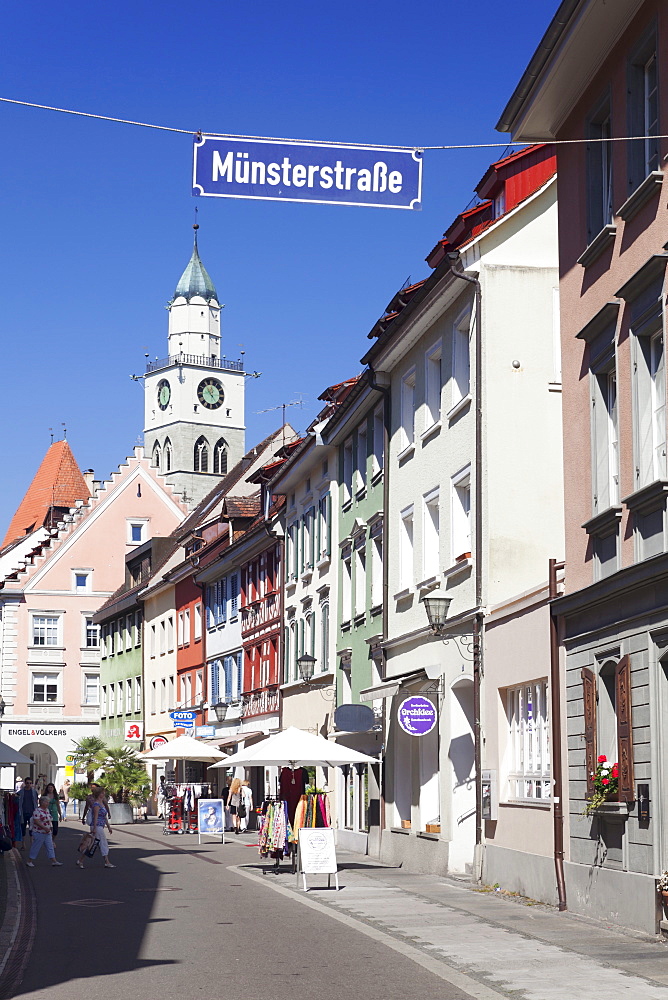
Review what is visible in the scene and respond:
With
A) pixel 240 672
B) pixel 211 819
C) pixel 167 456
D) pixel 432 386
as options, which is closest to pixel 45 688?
pixel 240 672

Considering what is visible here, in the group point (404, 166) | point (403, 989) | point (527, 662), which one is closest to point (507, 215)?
point (527, 662)

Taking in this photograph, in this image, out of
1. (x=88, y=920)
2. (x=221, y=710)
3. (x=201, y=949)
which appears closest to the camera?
(x=201, y=949)

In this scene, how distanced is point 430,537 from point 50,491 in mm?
90044

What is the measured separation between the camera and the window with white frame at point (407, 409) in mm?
29266

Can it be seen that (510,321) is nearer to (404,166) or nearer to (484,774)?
(484,774)

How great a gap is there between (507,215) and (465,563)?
5634 millimetres

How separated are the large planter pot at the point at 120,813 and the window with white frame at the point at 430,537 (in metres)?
29.6

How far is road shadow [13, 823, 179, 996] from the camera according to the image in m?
13.1

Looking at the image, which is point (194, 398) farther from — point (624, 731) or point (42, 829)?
point (624, 731)

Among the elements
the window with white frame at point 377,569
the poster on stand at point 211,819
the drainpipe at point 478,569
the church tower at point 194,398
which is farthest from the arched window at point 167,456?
the drainpipe at point 478,569

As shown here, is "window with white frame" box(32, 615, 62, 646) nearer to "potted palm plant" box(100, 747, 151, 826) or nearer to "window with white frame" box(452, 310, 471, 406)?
"potted palm plant" box(100, 747, 151, 826)

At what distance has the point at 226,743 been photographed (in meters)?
48.2

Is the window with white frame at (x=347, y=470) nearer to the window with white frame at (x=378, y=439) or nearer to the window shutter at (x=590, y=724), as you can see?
the window with white frame at (x=378, y=439)

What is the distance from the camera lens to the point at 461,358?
25594 mm
